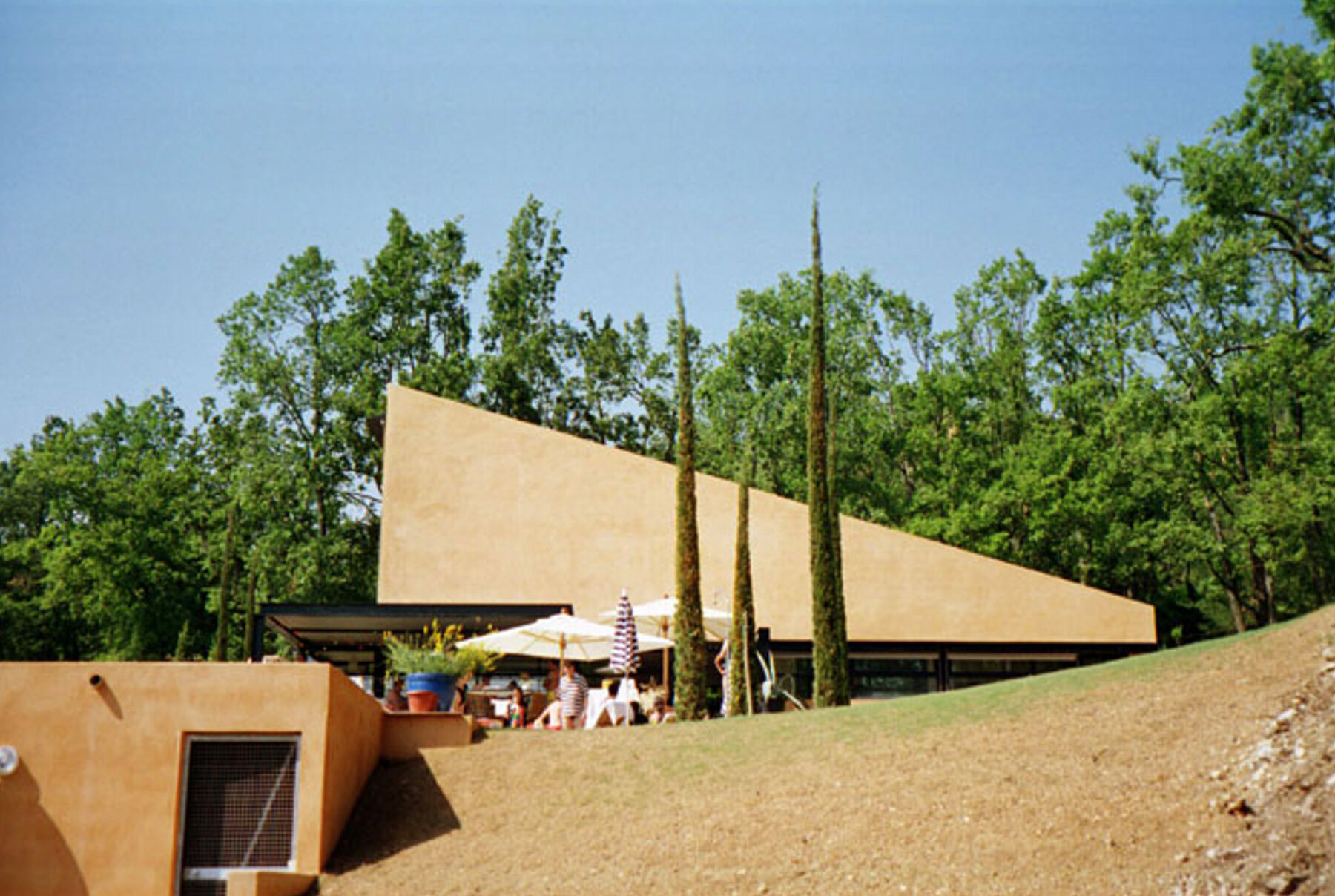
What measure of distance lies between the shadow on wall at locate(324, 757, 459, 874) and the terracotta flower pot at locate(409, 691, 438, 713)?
96 centimetres

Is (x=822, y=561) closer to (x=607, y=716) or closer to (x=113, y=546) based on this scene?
(x=607, y=716)

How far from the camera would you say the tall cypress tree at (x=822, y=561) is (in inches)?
713

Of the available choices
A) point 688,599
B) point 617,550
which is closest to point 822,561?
point 688,599

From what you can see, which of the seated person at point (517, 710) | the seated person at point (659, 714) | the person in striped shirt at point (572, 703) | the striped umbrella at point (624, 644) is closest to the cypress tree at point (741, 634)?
the seated person at point (659, 714)

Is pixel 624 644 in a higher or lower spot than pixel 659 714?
higher

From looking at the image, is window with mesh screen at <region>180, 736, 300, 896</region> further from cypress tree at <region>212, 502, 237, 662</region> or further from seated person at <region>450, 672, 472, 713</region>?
cypress tree at <region>212, 502, 237, 662</region>

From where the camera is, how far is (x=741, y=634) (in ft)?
64.0

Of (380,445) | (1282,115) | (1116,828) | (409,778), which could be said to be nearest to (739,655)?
(409,778)

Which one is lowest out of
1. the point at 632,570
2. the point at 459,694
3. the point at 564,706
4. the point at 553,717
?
the point at 553,717

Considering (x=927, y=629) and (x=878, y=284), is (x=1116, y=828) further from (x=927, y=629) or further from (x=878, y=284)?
(x=878, y=284)

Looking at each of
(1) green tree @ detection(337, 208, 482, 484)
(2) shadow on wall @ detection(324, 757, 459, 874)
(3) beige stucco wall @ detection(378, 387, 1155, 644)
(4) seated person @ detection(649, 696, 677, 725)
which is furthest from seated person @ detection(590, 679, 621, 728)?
(1) green tree @ detection(337, 208, 482, 484)

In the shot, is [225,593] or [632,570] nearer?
[632,570]

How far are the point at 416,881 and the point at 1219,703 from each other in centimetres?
778

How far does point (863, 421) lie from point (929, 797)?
29.8m
